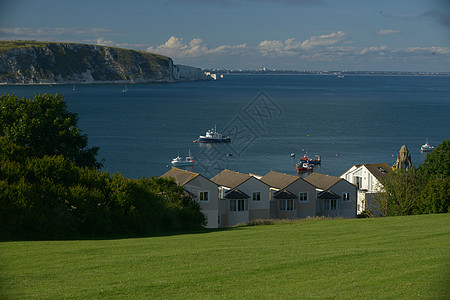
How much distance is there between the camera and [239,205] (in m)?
44.6

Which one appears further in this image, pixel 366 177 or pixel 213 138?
pixel 213 138

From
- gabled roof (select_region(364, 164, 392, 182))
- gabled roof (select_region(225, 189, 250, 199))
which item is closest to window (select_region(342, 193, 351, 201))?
gabled roof (select_region(364, 164, 392, 182))

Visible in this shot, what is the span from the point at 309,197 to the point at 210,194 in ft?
33.7

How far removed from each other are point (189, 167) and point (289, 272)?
69.8 metres

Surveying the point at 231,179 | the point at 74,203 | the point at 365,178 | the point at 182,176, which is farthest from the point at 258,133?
the point at 74,203

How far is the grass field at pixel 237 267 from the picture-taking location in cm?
1295

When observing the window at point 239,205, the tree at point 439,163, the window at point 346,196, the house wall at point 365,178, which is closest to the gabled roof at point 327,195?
the window at point 346,196

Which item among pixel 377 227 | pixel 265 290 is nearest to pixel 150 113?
pixel 377 227

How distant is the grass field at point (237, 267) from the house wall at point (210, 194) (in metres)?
19.2

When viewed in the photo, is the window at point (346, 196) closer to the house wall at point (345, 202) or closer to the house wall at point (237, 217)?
the house wall at point (345, 202)

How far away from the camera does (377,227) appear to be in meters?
25.2

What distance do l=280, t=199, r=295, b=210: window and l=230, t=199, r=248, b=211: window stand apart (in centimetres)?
368

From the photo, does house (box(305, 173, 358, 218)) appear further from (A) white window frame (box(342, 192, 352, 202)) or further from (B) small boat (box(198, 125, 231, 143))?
(B) small boat (box(198, 125, 231, 143))

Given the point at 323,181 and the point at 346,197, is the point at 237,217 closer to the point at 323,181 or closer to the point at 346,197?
the point at 323,181
